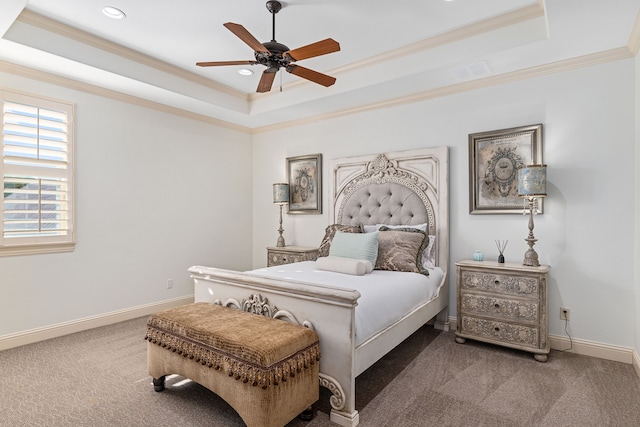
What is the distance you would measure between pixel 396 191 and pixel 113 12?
3.12 meters

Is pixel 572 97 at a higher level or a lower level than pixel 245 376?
higher

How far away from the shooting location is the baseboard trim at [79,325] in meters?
3.15

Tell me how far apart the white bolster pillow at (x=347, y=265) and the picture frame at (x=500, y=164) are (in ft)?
4.38

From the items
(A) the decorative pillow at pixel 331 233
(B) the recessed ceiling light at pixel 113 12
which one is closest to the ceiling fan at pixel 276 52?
(B) the recessed ceiling light at pixel 113 12

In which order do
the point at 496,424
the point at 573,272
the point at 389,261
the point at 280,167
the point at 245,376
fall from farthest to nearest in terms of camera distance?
the point at 280,167 → the point at 389,261 → the point at 573,272 → the point at 496,424 → the point at 245,376

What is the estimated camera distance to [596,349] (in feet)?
9.69

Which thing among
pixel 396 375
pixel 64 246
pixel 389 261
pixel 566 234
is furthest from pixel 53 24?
pixel 566 234

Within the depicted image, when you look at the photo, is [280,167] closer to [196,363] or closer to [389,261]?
[389,261]

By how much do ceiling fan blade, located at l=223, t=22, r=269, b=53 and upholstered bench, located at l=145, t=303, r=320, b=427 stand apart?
182 centimetres

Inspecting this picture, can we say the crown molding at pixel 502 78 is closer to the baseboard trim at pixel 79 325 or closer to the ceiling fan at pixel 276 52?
the ceiling fan at pixel 276 52

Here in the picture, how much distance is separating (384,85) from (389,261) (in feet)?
5.92

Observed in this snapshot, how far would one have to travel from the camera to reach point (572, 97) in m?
3.08

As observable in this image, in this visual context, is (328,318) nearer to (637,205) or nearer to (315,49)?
(315,49)

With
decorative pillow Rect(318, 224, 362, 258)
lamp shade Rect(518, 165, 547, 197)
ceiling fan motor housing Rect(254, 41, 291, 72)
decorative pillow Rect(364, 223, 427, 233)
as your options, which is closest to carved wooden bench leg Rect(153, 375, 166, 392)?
decorative pillow Rect(318, 224, 362, 258)
